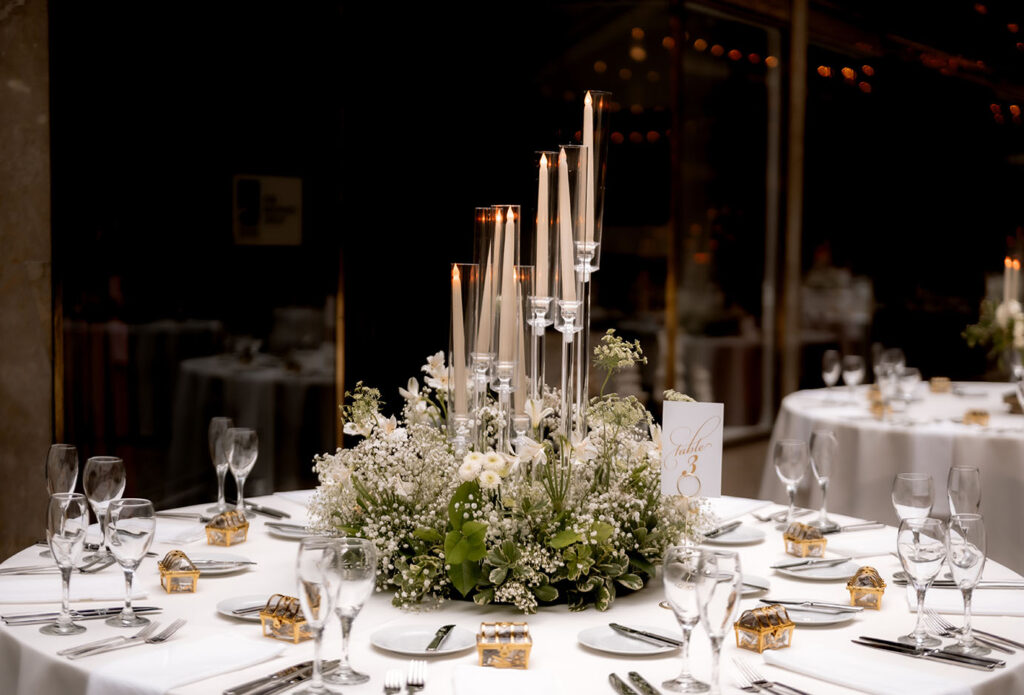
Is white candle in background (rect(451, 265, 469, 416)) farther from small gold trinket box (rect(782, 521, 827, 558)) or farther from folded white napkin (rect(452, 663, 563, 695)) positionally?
small gold trinket box (rect(782, 521, 827, 558))

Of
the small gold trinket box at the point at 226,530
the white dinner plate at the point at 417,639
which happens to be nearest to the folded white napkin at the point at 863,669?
the white dinner plate at the point at 417,639

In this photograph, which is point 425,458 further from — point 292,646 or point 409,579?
point 292,646

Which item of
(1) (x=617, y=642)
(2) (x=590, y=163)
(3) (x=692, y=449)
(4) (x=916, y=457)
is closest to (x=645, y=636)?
(1) (x=617, y=642)

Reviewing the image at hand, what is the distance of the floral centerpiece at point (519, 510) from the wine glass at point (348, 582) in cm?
38

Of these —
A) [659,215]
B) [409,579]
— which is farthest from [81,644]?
[659,215]

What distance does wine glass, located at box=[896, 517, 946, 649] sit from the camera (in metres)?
1.85

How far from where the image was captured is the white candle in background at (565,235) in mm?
2102

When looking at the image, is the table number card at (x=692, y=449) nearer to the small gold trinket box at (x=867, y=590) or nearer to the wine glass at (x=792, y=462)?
the small gold trinket box at (x=867, y=590)

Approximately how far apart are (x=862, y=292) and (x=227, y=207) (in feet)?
16.4

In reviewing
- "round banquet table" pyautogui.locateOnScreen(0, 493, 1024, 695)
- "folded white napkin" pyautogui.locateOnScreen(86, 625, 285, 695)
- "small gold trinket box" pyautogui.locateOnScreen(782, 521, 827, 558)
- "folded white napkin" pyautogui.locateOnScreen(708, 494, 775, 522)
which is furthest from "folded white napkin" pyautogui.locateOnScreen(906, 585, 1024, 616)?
"folded white napkin" pyautogui.locateOnScreen(86, 625, 285, 695)

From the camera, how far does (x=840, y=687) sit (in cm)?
166

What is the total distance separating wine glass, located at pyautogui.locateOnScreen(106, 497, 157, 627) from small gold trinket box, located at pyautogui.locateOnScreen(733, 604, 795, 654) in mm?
1073

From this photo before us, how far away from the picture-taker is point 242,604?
2.03 m

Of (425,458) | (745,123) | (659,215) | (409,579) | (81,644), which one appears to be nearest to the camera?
(81,644)
